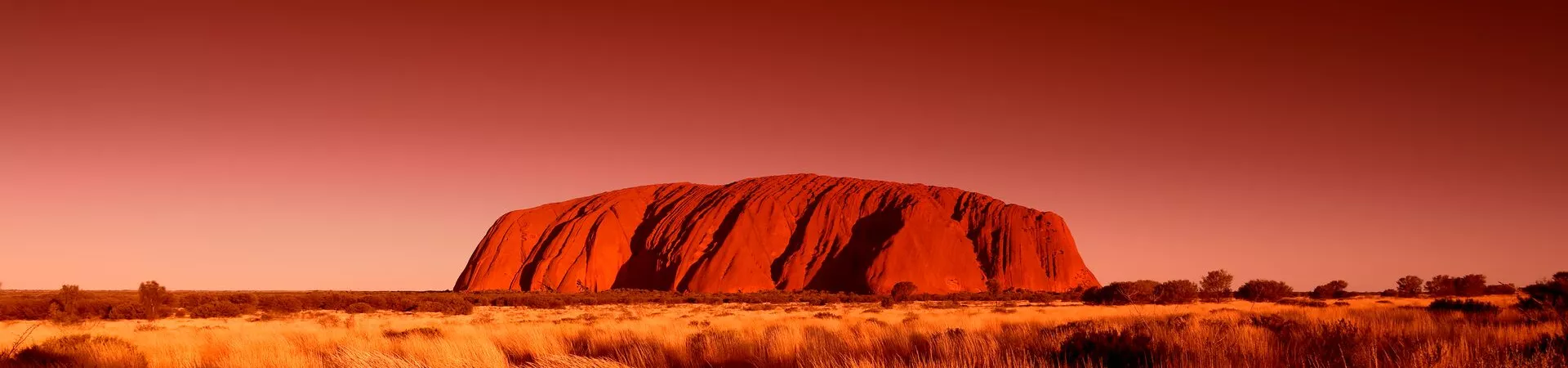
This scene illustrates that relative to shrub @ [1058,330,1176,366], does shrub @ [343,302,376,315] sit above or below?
below

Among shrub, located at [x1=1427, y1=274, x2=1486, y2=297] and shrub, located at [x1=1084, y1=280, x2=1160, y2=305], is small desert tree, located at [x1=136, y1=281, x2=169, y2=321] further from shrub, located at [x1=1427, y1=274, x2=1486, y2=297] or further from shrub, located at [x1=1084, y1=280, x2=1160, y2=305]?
shrub, located at [x1=1427, y1=274, x2=1486, y2=297]

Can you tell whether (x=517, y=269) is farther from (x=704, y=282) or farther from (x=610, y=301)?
(x=610, y=301)

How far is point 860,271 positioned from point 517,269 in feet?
134

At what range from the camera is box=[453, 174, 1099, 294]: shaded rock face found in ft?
275

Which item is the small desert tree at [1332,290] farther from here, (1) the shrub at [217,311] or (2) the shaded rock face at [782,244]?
(1) the shrub at [217,311]

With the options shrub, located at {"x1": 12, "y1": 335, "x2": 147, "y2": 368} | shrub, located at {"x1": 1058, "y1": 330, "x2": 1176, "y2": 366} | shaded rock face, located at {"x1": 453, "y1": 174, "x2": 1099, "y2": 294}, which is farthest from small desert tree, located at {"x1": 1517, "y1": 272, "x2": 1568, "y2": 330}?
shaded rock face, located at {"x1": 453, "y1": 174, "x2": 1099, "y2": 294}

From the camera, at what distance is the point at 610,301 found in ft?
206

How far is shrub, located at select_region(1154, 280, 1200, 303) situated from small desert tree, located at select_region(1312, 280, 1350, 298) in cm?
850

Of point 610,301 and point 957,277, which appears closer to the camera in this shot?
point 610,301

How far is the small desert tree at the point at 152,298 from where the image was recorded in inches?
1518

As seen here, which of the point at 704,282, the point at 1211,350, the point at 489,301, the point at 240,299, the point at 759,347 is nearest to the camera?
the point at 1211,350

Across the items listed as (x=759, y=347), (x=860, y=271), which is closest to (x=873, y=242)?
(x=860, y=271)

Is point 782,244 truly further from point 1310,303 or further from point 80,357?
point 80,357

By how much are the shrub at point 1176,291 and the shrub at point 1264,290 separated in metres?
3.80
